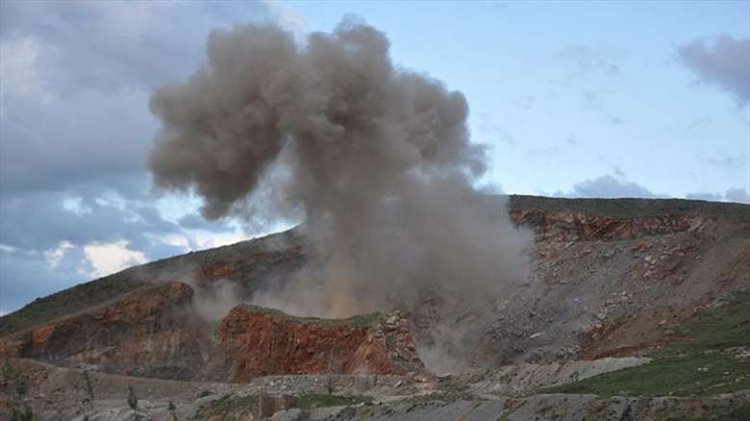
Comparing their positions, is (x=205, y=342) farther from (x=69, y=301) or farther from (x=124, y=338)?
(x=69, y=301)

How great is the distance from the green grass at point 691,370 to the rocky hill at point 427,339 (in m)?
0.12

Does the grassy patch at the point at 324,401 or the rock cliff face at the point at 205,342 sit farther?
the rock cliff face at the point at 205,342

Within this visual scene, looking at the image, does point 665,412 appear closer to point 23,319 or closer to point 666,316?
point 666,316

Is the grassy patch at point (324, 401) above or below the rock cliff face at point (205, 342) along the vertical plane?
below

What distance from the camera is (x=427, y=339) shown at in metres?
58.4

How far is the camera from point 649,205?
71375mm

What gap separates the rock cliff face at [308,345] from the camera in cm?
5041

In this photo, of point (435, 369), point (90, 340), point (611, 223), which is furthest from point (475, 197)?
point (90, 340)

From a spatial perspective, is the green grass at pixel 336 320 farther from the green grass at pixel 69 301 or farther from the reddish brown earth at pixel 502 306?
the green grass at pixel 69 301

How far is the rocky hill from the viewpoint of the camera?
36312 mm

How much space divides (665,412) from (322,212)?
33386 mm

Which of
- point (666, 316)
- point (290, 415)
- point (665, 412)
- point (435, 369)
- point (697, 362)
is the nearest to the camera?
point (665, 412)

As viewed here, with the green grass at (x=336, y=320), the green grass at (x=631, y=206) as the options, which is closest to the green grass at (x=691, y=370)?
the green grass at (x=336, y=320)

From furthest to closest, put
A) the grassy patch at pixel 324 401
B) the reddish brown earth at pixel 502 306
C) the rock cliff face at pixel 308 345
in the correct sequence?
the reddish brown earth at pixel 502 306, the rock cliff face at pixel 308 345, the grassy patch at pixel 324 401
